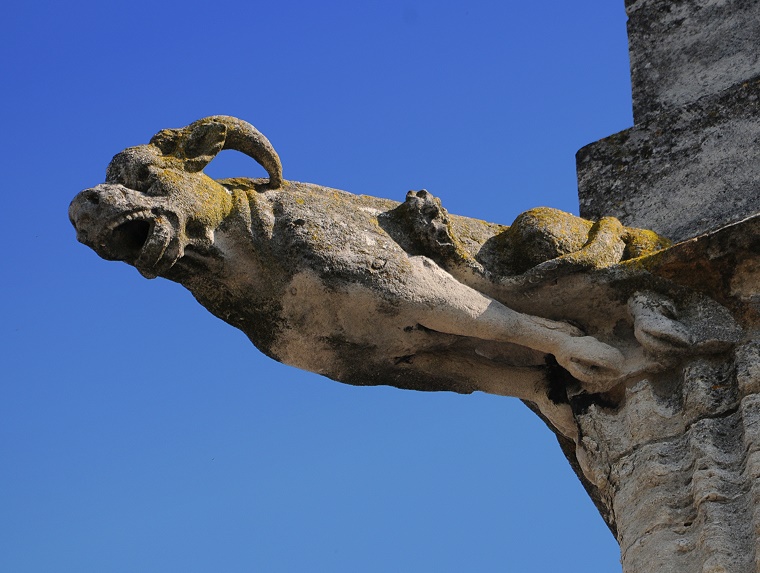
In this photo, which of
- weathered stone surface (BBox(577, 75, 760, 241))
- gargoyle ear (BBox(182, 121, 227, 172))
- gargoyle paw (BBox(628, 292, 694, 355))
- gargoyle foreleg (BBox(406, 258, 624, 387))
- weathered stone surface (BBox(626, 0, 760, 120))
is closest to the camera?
gargoyle paw (BBox(628, 292, 694, 355))

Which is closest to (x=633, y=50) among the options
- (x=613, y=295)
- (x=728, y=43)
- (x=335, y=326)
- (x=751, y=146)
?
(x=728, y=43)

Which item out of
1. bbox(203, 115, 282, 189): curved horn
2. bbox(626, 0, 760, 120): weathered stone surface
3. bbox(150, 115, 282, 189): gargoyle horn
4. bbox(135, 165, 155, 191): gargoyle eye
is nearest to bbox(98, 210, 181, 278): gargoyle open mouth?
bbox(135, 165, 155, 191): gargoyle eye

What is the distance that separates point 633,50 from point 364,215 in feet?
7.07

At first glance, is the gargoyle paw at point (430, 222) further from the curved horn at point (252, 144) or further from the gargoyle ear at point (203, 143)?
A: the gargoyle ear at point (203, 143)

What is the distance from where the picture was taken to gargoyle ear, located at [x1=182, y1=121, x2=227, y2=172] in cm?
536

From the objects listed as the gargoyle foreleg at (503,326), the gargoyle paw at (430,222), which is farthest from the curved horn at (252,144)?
the gargoyle foreleg at (503,326)

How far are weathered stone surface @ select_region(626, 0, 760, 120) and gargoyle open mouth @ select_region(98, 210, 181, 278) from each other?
248cm

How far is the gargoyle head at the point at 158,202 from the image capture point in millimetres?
5047

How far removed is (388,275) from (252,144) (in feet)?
2.46

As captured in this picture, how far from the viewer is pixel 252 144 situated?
5461 millimetres

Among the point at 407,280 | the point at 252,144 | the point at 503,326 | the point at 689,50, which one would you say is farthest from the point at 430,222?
the point at 689,50

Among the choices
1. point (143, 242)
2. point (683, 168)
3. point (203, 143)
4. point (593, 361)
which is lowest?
point (593, 361)

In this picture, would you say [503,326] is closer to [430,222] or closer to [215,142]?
[430,222]

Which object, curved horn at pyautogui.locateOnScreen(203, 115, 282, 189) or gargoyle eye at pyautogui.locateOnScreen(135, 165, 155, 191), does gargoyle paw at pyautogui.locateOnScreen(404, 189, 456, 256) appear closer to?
curved horn at pyautogui.locateOnScreen(203, 115, 282, 189)
